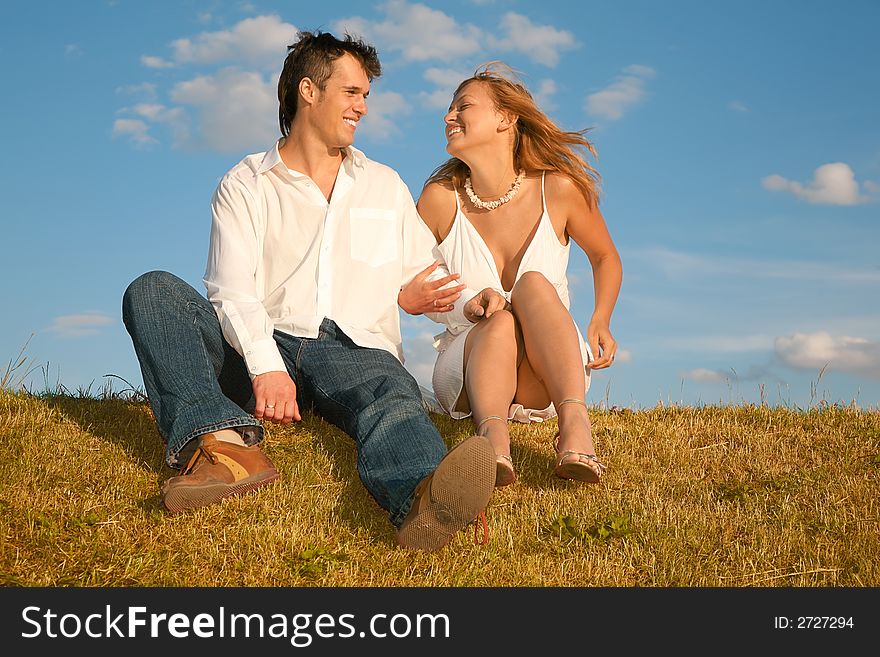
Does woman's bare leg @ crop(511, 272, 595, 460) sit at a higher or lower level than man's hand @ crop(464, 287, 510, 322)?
lower

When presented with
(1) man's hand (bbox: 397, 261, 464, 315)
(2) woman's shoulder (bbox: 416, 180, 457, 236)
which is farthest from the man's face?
(1) man's hand (bbox: 397, 261, 464, 315)

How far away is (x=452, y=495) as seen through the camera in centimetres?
432

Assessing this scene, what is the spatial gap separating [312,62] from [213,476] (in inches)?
125

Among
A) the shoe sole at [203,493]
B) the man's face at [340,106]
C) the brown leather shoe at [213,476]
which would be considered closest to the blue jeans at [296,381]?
the brown leather shoe at [213,476]

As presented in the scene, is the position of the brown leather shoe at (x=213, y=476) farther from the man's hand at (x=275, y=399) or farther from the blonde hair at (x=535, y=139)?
the blonde hair at (x=535, y=139)

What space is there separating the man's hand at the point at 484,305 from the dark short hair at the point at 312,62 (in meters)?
1.89

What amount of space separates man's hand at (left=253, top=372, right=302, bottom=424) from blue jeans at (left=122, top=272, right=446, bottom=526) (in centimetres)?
15

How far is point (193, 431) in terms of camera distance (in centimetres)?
505

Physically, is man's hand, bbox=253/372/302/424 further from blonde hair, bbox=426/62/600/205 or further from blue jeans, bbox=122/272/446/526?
blonde hair, bbox=426/62/600/205

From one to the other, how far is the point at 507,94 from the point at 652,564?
12.7ft

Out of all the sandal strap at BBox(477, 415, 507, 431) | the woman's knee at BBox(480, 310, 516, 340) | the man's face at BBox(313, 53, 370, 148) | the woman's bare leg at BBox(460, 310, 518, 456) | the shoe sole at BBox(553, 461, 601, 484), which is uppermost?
the man's face at BBox(313, 53, 370, 148)

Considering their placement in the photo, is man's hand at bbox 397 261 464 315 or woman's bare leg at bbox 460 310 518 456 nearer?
woman's bare leg at bbox 460 310 518 456

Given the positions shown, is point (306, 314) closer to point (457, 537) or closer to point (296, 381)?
point (296, 381)

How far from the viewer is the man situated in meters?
5.01
